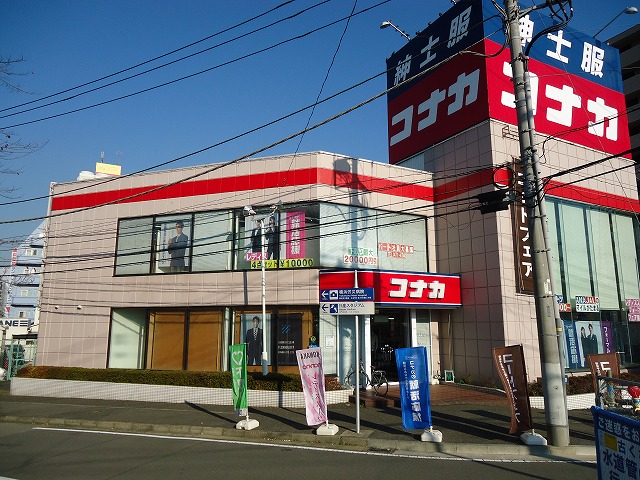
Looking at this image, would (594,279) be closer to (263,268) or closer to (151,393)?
(263,268)

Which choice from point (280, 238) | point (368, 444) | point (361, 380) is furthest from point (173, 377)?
point (368, 444)

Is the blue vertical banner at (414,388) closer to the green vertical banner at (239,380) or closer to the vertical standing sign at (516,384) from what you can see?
the vertical standing sign at (516,384)

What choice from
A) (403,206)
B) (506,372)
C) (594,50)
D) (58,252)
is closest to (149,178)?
(58,252)

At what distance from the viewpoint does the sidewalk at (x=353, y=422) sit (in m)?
8.95

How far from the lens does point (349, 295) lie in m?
10.3

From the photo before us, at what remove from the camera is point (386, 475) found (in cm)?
719

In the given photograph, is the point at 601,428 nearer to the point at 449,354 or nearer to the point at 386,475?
the point at 386,475

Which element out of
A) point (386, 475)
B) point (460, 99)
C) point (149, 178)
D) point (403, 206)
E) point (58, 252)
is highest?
point (460, 99)

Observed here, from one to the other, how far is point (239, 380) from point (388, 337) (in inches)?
298

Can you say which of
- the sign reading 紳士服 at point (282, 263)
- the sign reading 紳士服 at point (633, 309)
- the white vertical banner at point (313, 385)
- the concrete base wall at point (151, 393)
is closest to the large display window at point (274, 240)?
the sign reading 紳士服 at point (282, 263)

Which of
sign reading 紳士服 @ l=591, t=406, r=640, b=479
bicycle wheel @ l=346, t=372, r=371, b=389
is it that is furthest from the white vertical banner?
sign reading 紳士服 @ l=591, t=406, r=640, b=479

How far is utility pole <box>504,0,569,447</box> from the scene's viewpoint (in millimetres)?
9016

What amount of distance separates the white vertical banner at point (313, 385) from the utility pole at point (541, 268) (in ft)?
15.1

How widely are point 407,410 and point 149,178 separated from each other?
44.9 ft
